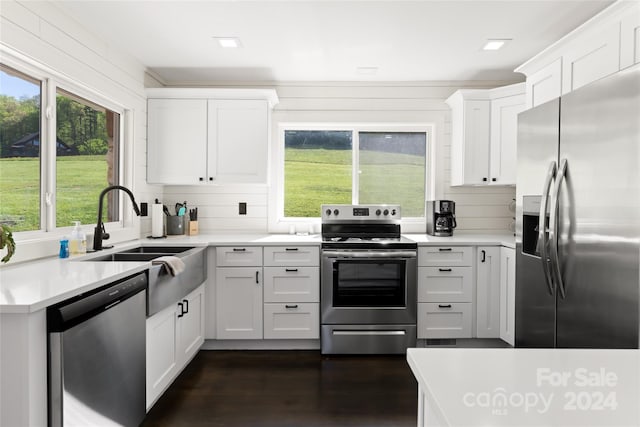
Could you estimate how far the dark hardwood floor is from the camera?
2326 mm

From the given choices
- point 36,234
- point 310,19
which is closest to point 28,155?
point 36,234

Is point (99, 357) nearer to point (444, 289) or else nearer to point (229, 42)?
point (229, 42)

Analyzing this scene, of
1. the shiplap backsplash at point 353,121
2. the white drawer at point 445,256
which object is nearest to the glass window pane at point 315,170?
the shiplap backsplash at point 353,121

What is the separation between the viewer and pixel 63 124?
105 inches

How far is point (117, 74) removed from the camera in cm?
314

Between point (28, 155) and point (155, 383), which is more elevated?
point (28, 155)

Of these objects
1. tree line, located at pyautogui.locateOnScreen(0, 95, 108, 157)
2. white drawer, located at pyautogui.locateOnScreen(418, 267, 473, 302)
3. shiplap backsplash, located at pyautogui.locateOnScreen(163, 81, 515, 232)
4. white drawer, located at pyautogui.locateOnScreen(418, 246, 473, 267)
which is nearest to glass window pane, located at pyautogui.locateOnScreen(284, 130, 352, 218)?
shiplap backsplash, located at pyautogui.locateOnScreen(163, 81, 515, 232)

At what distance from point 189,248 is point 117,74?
1419 mm

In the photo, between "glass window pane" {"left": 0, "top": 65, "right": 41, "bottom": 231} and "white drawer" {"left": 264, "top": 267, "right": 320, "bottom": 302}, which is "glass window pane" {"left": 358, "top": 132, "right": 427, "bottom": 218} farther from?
"glass window pane" {"left": 0, "top": 65, "right": 41, "bottom": 231}

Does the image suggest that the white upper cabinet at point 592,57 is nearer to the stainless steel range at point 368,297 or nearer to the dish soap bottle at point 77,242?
the stainless steel range at point 368,297

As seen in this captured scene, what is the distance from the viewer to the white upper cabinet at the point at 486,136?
11.5 ft

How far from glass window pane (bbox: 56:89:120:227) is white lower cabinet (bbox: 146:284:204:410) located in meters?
0.91

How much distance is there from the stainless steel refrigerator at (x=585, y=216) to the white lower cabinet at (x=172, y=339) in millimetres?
2067

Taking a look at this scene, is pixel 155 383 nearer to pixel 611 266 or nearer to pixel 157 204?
pixel 157 204
